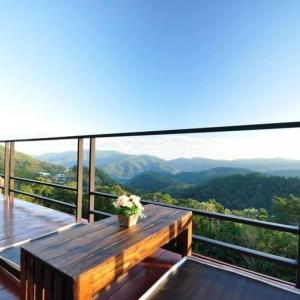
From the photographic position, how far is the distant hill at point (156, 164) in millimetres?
3690

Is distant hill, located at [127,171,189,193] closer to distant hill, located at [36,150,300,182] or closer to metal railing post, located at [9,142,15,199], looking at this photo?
distant hill, located at [36,150,300,182]

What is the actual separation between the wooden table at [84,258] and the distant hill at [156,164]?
1.51 meters

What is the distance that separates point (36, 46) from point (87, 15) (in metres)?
1.50

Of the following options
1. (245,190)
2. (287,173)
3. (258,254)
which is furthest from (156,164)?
(258,254)

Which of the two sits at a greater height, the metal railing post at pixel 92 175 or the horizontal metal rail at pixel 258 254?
the metal railing post at pixel 92 175

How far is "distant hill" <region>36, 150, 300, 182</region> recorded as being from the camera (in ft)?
12.1

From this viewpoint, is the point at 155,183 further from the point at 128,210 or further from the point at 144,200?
the point at 128,210

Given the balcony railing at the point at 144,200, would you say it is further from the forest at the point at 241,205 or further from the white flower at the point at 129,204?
the white flower at the point at 129,204

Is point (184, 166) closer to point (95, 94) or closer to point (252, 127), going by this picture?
point (252, 127)

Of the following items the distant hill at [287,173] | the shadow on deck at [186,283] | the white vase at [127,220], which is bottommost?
the shadow on deck at [186,283]

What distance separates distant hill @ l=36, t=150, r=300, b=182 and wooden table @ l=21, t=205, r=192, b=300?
4.97 feet

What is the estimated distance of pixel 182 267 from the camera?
55.9 inches

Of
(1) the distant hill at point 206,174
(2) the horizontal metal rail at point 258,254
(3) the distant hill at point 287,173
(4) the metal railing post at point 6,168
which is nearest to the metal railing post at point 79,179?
(2) the horizontal metal rail at point 258,254

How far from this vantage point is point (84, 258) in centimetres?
100
